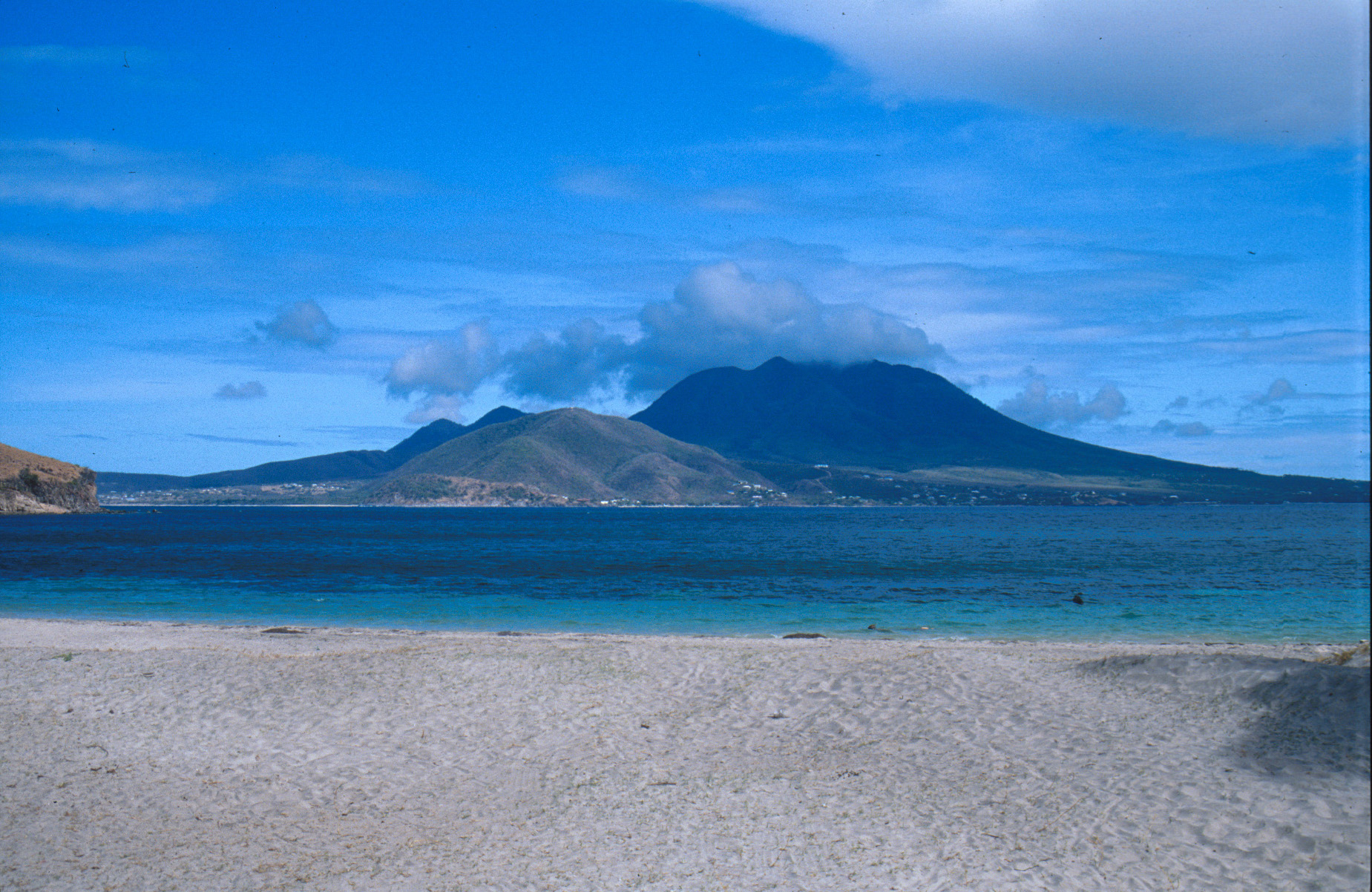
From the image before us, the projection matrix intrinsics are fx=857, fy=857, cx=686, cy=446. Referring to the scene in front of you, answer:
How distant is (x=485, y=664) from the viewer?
54.2ft

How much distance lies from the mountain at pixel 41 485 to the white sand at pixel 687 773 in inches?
6903

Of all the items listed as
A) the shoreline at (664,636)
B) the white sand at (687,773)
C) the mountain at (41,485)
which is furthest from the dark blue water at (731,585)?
the mountain at (41,485)

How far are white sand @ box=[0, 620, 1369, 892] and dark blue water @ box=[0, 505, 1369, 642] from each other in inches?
440

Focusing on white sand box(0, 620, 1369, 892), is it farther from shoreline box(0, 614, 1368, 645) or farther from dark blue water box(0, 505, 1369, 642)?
dark blue water box(0, 505, 1369, 642)

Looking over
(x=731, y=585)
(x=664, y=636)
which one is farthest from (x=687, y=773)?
(x=731, y=585)

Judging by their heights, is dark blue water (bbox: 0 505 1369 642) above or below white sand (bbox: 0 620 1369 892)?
below

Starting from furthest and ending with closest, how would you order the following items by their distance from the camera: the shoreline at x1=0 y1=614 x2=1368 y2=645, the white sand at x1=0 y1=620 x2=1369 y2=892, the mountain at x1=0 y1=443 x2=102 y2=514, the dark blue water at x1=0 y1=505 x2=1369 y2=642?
the mountain at x1=0 y1=443 x2=102 y2=514 → the dark blue water at x1=0 y1=505 x2=1369 y2=642 → the shoreline at x1=0 y1=614 x2=1368 y2=645 → the white sand at x1=0 y1=620 x2=1369 y2=892

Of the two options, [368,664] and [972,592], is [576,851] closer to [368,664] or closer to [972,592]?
[368,664]

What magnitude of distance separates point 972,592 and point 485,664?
2683 cm

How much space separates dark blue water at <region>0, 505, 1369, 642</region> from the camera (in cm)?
2803

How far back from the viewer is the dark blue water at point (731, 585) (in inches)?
1104

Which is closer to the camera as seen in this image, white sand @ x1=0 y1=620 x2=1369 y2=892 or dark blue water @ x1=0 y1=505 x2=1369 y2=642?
white sand @ x1=0 y1=620 x2=1369 y2=892

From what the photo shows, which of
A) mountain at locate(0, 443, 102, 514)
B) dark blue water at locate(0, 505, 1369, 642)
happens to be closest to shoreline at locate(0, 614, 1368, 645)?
dark blue water at locate(0, 505, 1369, 642)

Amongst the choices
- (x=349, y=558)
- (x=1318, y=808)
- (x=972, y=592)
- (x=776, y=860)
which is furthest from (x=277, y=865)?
(x=349, y=558)
